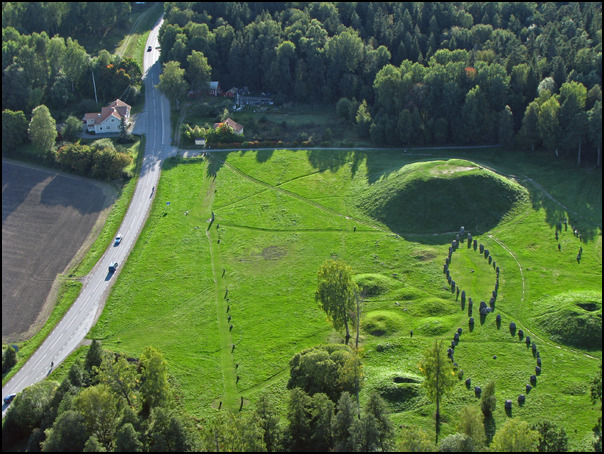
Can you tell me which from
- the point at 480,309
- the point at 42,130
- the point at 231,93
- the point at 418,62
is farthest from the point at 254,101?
the point at 480,309

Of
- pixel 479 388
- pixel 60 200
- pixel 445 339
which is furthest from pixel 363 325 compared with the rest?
pixel 60 200

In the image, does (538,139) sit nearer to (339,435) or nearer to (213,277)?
Answer: (213,277)

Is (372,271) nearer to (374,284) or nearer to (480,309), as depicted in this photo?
→ (374,284)

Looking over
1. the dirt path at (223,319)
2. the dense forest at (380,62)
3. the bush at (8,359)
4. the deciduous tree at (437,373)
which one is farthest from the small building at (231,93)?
the deciduous tree at (437,373)

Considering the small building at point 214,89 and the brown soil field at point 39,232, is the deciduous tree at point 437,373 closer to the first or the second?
the brown soil field at point 39,232

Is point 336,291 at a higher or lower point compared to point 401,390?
higher

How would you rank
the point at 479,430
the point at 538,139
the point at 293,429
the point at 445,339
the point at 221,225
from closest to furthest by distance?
the point at 479,430, the point at 293,429, the point at 445,339, the point at 221,225, the point at 538,139
